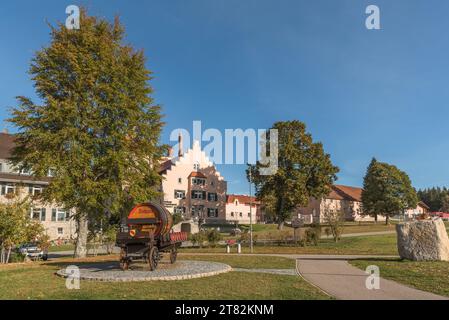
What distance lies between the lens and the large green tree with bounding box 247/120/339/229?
166 feet

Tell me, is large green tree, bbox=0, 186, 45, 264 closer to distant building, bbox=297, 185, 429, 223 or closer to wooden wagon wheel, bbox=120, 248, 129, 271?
wooden wagon wheel, bbox=120, 248, 129, 271

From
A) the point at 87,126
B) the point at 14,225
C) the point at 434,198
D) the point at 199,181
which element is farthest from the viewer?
the point at 434,198

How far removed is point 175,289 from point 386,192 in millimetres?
64315

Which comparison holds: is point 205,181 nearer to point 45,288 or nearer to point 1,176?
point 1,176

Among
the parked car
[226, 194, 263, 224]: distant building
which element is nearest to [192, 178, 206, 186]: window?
[226, 194, 263, 224]: distant building

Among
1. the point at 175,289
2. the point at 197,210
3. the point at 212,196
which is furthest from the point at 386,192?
the point at 175,289

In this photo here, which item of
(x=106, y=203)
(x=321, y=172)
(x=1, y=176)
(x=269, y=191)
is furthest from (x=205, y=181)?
(x=106, y=203)

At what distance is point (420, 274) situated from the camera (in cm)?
1457

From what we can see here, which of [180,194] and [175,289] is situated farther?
[180,194]

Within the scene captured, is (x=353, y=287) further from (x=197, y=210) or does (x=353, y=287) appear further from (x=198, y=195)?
(x=198, y=195)

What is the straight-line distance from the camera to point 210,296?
1034 cm

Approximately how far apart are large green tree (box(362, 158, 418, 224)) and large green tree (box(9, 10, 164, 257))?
175ft
